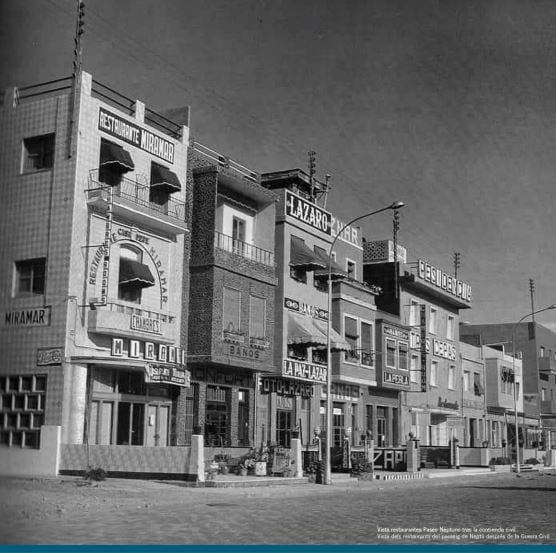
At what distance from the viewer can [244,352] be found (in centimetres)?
3256

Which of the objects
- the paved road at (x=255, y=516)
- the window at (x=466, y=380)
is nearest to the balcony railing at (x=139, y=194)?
the paved road at (x=255, y=516)

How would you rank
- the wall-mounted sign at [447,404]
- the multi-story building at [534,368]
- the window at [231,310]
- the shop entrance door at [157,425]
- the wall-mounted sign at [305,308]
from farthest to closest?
the multi-story building at [534,368], the wall-mounted sign at [447,404], the wall-mounted sign at [305,308], the window at [231,310], the shop entrance door at [157,425]

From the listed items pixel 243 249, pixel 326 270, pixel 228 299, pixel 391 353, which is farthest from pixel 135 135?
pixel 391 353

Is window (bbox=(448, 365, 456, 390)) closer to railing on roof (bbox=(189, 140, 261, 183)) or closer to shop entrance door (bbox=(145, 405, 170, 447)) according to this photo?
railing on roof (bbox=(189, 140, 261, 183))

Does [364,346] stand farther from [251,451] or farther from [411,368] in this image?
[251,451]

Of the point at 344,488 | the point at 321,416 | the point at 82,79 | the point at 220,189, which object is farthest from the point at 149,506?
the point at 321,416

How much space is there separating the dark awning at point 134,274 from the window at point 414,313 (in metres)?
24.6

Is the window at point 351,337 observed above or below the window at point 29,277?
above

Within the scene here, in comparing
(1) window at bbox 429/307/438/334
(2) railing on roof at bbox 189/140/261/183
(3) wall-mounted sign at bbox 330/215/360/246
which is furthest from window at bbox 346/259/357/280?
(1) window at bbox 429/307/438/334

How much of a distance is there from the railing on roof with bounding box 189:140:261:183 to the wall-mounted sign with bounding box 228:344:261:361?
255 inches

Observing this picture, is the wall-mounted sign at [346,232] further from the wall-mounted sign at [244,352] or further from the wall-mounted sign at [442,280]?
the wall-mounted sign at [244,352]

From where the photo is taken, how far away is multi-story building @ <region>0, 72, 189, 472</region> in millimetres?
24109

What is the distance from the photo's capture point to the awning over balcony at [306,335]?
116 ft

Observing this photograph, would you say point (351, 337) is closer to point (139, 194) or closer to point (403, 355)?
point (403, 355)
